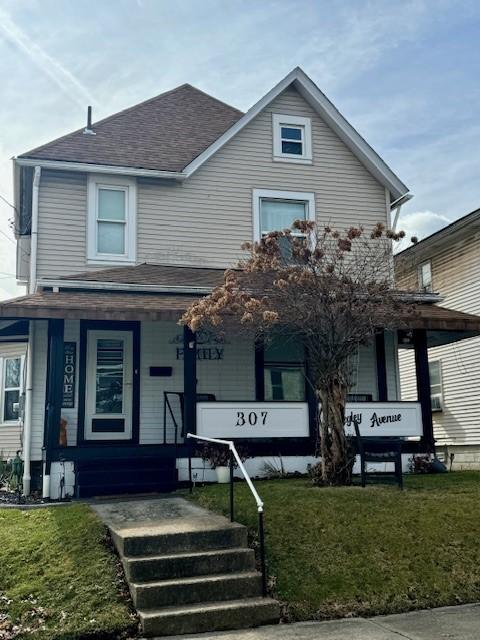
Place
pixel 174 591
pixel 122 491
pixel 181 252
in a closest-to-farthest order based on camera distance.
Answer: pixel 174 591, pixel 122 491, pixel 181 252

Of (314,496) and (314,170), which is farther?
(314,170)

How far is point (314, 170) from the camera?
15.8 m

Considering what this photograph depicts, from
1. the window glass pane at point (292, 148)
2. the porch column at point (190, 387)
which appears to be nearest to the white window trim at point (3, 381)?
the porch column at point (190, 387)

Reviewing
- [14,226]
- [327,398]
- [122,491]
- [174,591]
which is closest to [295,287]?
[327,398]

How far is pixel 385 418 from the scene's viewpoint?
1252cm

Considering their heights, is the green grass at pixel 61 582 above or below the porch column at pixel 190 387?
below

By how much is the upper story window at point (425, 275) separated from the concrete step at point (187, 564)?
14.3 m

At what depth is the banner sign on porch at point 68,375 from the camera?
41.4 feet

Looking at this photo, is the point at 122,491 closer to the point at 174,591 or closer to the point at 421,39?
the point at 174,591

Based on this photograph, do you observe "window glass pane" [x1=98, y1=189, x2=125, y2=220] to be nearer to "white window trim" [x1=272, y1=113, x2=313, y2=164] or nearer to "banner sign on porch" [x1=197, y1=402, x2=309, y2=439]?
"white window trim" [x1=272, y1=113, x2=313, y2=164]

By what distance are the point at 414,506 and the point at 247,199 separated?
861cm

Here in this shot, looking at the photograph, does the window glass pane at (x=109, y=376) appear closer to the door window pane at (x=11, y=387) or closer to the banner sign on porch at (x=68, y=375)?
the banner sign on porch at (x=68, y=375)

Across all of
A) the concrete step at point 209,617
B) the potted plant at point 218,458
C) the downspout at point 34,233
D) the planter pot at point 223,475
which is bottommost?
the concrete step at point 209,617

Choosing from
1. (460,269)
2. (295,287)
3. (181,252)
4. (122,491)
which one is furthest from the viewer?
(460,269)
